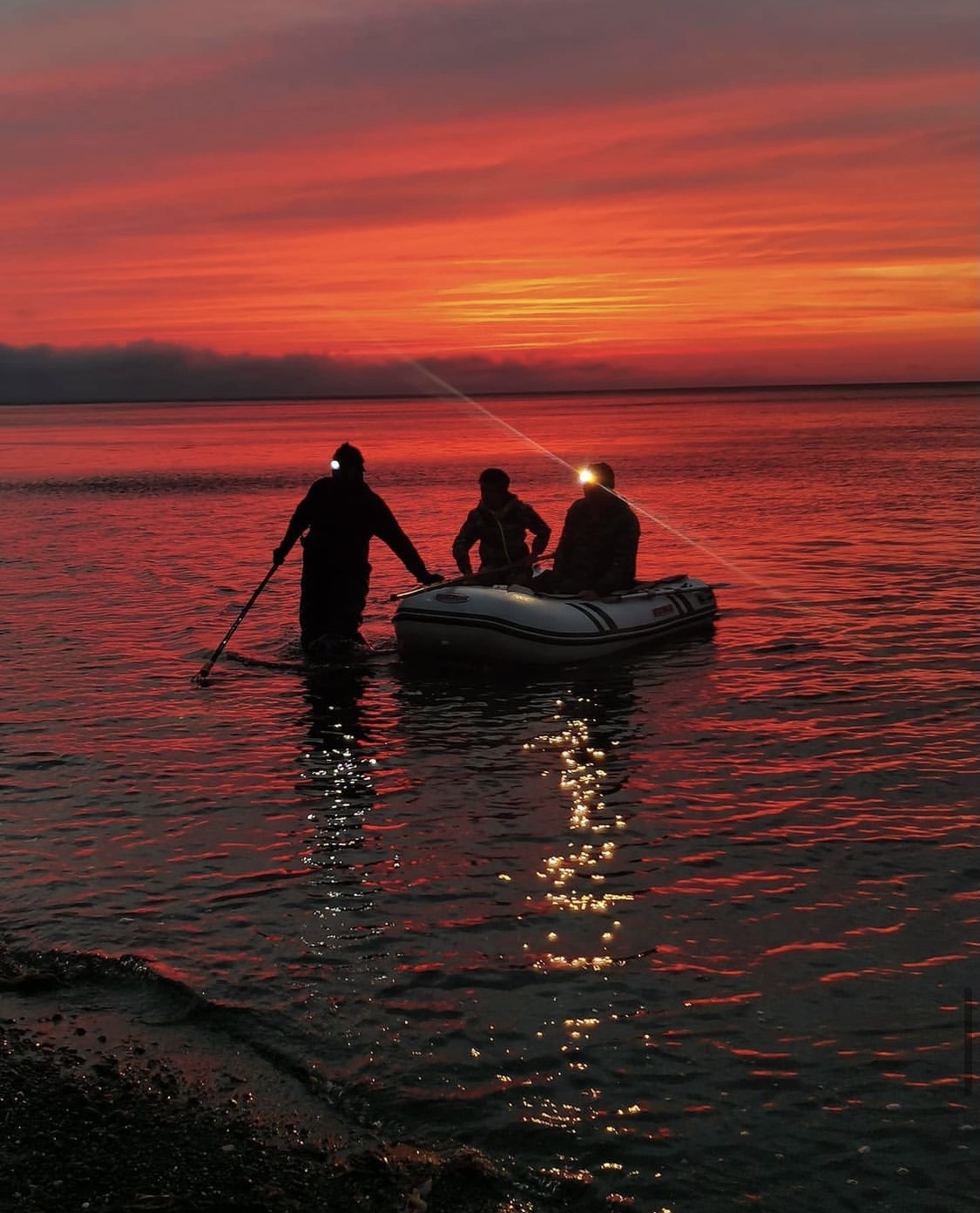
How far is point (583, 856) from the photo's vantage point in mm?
8094

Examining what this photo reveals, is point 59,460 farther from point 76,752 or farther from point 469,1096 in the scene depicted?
point 469,1096

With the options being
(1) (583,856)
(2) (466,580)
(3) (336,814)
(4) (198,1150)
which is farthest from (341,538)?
(4) (198,1150)

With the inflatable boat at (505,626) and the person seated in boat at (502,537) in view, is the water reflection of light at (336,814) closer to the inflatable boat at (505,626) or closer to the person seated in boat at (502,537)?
the inflatable boat at (505,626)

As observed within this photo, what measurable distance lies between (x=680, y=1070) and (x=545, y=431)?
101945 millimetres

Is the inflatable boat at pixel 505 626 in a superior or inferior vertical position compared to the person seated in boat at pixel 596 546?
inferior

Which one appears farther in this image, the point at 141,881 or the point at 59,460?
the point at 59,460

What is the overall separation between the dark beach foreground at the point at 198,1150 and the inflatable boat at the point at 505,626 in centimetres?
873

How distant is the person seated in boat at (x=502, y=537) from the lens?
15.7 metres

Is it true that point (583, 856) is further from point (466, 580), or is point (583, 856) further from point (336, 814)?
point (466, 580)

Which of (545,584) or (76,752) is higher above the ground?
(545,584)

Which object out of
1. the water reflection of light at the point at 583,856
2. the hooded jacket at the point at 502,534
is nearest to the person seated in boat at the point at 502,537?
the hooded jacket at the point at 502,534

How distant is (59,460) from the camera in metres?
67.9

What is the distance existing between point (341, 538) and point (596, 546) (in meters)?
3.05

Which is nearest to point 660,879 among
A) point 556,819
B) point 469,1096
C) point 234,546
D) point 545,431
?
point 556,819
